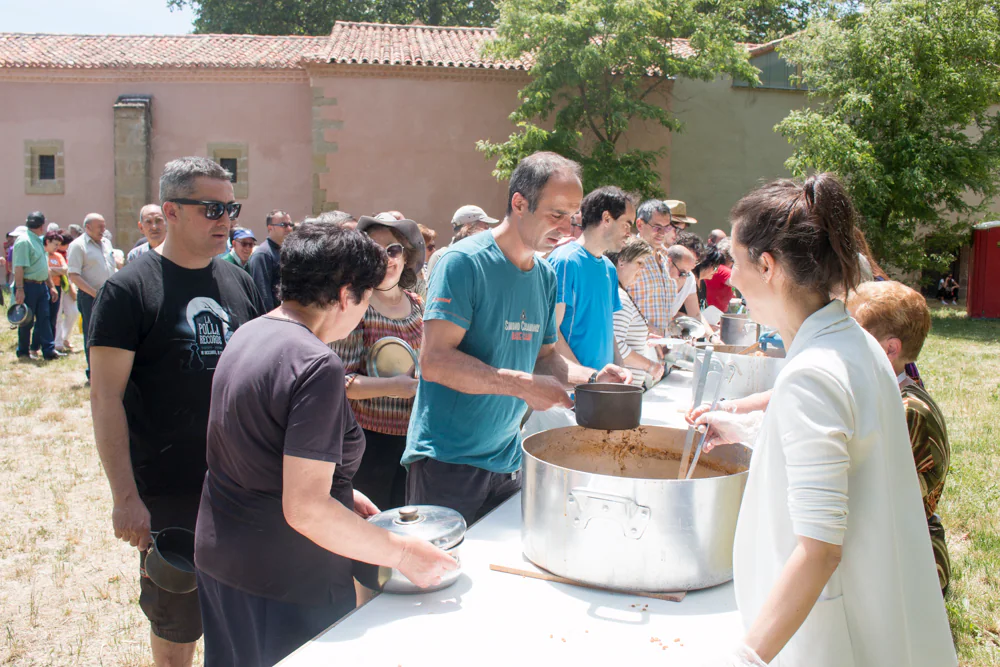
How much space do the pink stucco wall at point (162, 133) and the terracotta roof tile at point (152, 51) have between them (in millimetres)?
535

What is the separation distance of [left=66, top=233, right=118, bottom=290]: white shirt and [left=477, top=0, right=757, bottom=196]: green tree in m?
9.99

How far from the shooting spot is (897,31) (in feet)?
50.9

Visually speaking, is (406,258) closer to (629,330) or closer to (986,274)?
(629,330)

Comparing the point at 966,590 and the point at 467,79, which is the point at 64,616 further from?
the point at 467,79

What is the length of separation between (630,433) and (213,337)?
4.09 feet

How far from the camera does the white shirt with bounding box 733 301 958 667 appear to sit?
110 cm

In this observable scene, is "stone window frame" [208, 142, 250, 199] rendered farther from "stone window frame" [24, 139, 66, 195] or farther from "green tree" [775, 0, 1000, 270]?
"green tree" [775, 0, 1000, 270]

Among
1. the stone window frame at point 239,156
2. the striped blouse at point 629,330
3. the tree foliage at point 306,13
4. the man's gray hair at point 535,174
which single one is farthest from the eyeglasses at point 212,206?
the tree foliage at point 306,13

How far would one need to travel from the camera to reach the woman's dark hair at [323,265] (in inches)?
65.3

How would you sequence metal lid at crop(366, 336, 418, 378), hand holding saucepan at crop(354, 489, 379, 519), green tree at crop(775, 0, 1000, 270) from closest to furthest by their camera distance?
hand holding saucepan at crop(354, 489, 379, 519), metal lid at crop(366, 336, 418, 378), green tree at crop(775, 0, 1000, 270)

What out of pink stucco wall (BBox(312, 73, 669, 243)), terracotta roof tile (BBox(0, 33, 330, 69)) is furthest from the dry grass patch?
terracotta roof tile (BBox(0, 33, 330, 69))

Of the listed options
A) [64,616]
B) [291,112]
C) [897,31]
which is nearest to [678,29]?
[897,31]

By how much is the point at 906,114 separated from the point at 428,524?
17.5 metres

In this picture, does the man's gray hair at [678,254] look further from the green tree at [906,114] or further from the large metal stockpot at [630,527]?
the green tree at [906,114]
